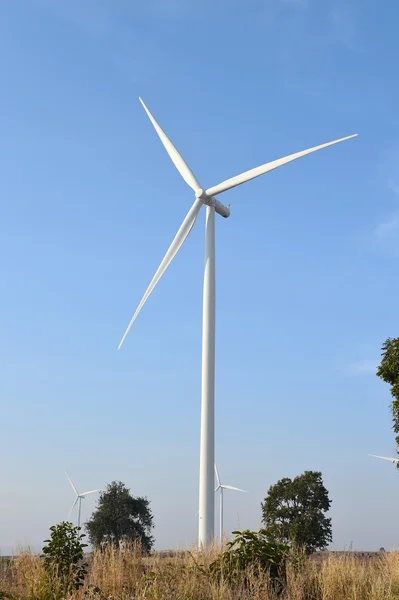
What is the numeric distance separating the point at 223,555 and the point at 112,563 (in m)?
2.95

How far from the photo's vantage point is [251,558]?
669 inches

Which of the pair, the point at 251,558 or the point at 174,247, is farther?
the point at 174,247

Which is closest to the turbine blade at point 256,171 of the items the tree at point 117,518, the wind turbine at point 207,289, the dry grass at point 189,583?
the wind turbine at point 207,289

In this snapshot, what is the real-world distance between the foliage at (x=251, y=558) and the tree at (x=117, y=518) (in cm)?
5126

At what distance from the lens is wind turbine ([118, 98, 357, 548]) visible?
3152cm

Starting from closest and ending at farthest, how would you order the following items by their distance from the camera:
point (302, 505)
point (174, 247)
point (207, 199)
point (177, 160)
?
point (174, 247) → point (207, 199) → point (177, 160) → point (302, 505)

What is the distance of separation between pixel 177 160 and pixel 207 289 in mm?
12676

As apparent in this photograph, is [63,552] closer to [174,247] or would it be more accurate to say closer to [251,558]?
[251,558]

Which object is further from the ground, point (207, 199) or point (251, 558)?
point (207, 199)

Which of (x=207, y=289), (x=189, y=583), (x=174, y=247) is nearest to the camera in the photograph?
(x=189, y=583)

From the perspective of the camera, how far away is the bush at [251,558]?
16484 millimetres

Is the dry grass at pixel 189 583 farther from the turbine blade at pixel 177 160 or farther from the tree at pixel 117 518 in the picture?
the tree at pixel 117 518

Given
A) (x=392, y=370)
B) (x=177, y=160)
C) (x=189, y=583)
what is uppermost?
(x=177, y=160)

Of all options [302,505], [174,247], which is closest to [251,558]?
[174,247]
